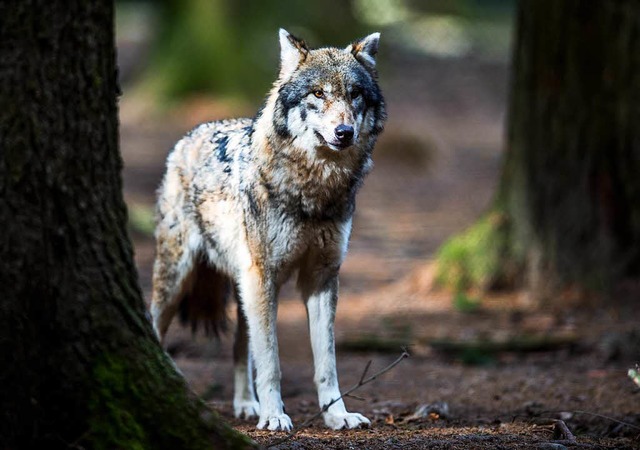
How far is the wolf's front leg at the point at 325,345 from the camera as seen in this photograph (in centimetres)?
528

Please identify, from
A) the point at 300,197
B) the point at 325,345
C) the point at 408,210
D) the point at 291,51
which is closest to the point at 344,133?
the point at 300,197

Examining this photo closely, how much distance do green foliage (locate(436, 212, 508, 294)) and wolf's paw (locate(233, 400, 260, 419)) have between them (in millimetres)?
4042

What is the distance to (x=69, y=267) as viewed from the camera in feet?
12.0

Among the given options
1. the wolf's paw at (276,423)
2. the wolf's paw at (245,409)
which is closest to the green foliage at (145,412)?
the wolf's paw at (276,423)

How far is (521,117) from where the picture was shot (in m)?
9.43

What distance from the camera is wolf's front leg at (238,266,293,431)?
5355 millimetres

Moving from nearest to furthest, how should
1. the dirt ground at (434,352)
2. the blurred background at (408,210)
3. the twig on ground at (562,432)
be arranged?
the twig on ground at (562,432) < the dirt ground at (434,352) < the blurred background at (408,210)

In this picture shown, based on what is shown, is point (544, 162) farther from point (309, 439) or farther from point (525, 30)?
point (309, 439)

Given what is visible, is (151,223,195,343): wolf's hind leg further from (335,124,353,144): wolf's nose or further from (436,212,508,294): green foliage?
(436,212,508,294): green foliage

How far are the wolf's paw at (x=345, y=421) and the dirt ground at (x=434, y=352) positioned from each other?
7cm

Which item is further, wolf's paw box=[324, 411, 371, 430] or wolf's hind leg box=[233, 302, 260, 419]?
wolf's hind leg box=[233, 302, 260, 419]

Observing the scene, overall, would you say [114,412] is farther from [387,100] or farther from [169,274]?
[387,100]

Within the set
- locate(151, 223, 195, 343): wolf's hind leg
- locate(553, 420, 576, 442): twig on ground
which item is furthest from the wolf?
locate(553, 420, 576, 442): twig on ground

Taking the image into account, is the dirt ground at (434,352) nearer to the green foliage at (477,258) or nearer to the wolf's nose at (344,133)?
the green foliage at (477,258)
